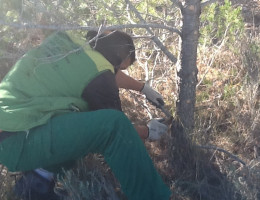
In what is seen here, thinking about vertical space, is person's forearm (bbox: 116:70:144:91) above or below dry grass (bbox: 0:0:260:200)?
above

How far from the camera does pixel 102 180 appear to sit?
237cm

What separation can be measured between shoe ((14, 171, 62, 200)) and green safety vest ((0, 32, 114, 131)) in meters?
0.47

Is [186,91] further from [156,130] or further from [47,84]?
[47,84]

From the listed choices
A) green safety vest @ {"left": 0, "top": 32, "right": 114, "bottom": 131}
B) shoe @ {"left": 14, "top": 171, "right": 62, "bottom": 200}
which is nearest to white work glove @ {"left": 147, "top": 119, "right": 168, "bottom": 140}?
green safety vest @ {"left": 0, "top": 32, "right": 114, "bottom": 131}

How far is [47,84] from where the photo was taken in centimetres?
221

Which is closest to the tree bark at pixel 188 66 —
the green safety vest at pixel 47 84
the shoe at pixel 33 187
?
the green safety vest at pixel 47 84

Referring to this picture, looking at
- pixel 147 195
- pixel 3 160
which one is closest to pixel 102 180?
pixel 147 195

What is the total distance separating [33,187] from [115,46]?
945 millimetres

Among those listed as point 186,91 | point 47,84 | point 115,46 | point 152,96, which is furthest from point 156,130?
point 47,84

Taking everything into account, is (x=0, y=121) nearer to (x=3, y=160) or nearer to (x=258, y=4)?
(x=3, y=160)

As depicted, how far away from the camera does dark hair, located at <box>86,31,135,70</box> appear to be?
7.82ft

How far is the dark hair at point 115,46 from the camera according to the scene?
2.38 m

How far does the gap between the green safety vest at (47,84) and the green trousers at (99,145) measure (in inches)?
2.9

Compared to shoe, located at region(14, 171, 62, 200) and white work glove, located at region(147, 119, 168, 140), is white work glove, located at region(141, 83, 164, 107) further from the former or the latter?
shoe, located at region(14, 171, 62, 200)
